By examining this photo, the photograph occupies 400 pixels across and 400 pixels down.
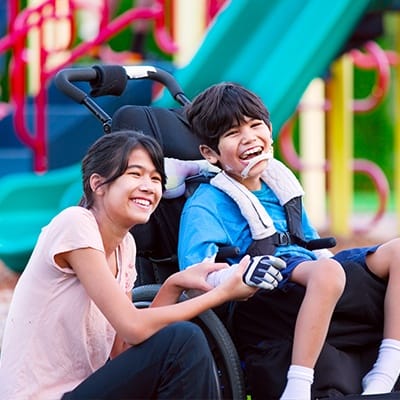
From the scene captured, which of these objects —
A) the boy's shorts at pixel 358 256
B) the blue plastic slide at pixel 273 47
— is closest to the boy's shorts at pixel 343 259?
the boy's shorts at pixel 358 256

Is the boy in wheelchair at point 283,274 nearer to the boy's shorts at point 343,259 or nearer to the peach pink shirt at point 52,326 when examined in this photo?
the boy's shorts at point 343,259

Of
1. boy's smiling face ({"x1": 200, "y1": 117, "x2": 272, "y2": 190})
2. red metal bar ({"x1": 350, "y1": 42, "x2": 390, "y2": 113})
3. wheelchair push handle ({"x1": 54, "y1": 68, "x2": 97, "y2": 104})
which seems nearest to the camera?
boy's smiling face ({"x1": 200, "y1": 117, "x2": 272, "y2": 190})

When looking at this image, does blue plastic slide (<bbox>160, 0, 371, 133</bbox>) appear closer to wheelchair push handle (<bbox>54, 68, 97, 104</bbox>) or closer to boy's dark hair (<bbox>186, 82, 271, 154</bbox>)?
wheelchair push handle (<bbox>54, 68, 97, 104</bbox>)

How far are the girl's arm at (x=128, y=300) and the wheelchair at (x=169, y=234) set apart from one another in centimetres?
15

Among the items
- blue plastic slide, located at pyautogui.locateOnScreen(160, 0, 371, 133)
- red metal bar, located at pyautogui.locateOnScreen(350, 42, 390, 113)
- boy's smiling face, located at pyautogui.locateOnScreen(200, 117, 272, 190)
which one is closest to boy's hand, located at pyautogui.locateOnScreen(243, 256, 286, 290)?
boy's smiling face, located at pyautogui.locateOnScreen(200, 117, 272, 190)

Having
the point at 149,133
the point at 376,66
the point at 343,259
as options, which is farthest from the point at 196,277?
the point at 376,66

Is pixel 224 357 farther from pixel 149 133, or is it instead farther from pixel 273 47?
pixel 273 47

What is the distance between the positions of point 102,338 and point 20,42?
3.97 metres

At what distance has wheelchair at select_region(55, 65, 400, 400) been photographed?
3117mm

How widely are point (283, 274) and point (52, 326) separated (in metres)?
0.66

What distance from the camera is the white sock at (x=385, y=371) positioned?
3.12 m

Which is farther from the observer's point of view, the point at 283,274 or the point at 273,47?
the point at 273,47

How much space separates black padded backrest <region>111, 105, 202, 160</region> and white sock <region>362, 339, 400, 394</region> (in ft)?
3.43

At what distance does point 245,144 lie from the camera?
3490 mm
